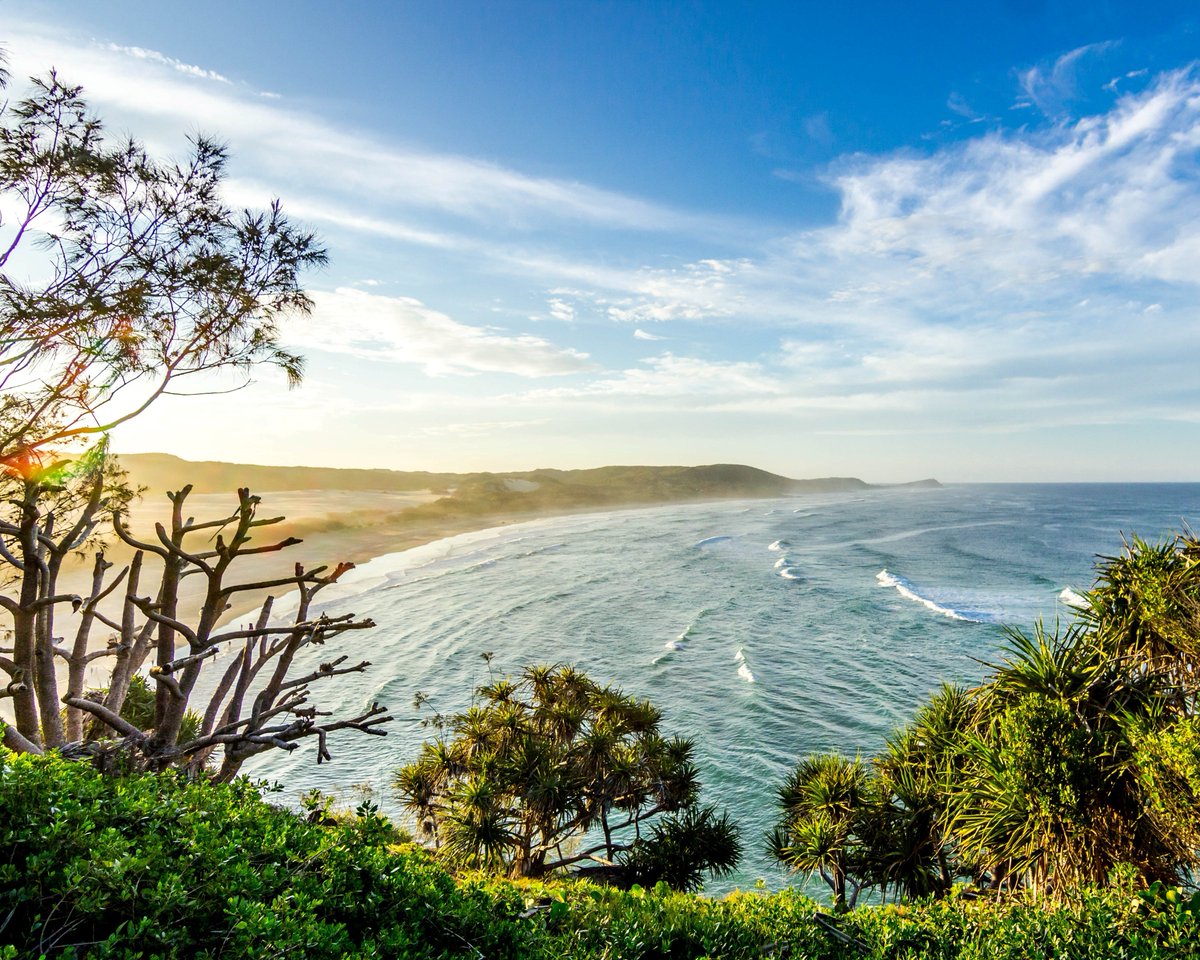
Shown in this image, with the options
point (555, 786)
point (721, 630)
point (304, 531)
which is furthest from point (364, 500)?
point (555, 786)

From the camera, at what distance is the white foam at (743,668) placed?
28.5m

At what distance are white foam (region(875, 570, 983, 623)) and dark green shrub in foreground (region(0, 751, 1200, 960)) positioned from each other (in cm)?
3508

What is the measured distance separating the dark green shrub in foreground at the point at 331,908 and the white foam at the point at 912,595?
35.1m

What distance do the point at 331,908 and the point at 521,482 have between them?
129 m

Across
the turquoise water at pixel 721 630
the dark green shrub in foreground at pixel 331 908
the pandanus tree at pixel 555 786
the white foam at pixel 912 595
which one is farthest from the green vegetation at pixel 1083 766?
the white foam at pixel 912 595

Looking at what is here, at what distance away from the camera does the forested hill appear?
76438 mm

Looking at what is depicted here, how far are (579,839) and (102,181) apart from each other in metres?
17.4

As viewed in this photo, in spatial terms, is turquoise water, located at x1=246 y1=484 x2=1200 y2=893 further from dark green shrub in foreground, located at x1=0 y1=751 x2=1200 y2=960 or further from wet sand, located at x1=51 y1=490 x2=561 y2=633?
dark green shrub in foreground, located at x1=0 y1=751 x2=1200 y2=960

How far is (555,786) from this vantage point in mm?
12266

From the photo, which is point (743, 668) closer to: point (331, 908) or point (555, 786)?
point (555, 786)

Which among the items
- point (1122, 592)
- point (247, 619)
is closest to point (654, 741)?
point (1122, 592)

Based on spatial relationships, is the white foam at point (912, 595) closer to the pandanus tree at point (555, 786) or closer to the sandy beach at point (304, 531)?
the pandanus tree at point (555, 786)

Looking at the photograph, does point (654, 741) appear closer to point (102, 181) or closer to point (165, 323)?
point (165, 323)

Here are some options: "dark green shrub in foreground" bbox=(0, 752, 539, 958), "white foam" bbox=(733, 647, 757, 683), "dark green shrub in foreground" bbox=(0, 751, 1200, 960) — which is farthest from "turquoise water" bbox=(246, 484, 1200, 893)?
"dark green shrub in foreground" bbox=(0, 752, 539, 958)
